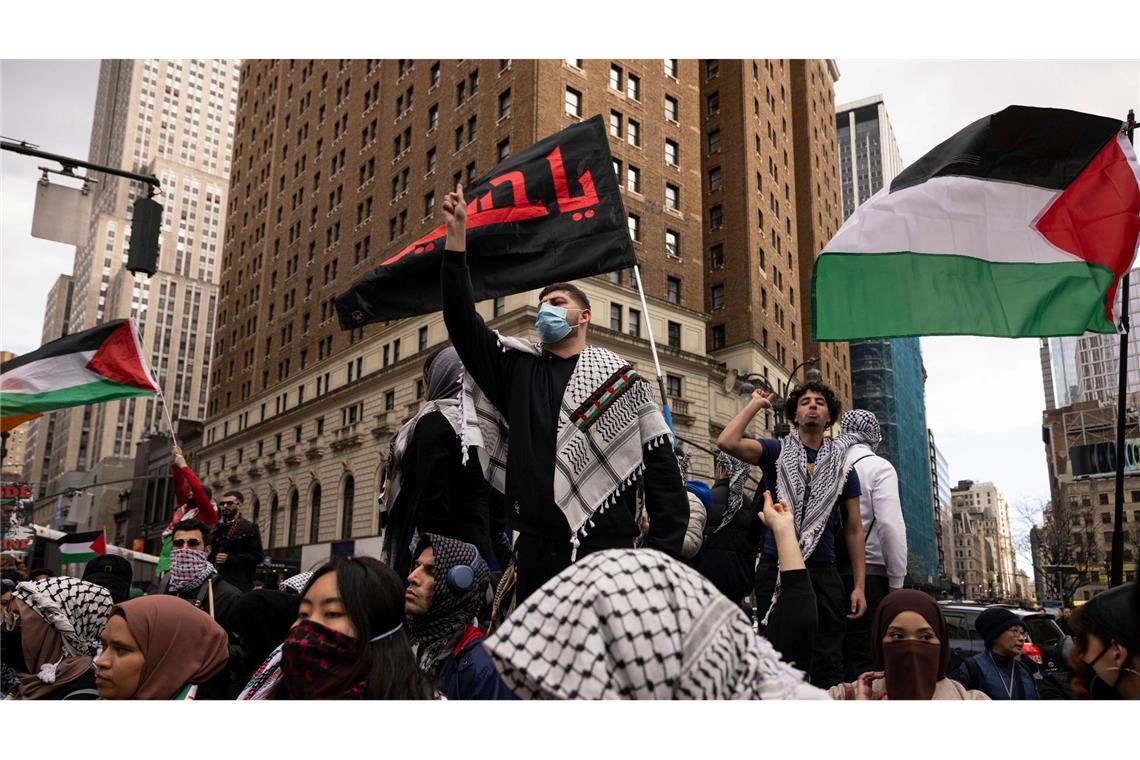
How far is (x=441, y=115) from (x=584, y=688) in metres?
45.0

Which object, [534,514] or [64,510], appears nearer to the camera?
[534,514]

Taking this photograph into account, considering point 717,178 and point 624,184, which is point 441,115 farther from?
point 717,178

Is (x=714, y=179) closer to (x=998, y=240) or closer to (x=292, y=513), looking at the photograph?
(x=292, y=513)

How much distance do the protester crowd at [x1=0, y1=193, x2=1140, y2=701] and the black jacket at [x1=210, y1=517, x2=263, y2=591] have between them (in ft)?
4.72

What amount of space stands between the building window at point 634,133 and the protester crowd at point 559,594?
119 ft

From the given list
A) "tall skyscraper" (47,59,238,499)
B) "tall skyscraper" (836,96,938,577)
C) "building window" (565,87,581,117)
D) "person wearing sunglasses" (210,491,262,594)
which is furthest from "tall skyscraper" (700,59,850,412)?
"tall skyscraper" (47,59,238,499)

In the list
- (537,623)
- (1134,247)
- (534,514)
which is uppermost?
(1134,247)

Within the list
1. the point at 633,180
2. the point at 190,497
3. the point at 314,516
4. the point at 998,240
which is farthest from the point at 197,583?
the point at 314,516

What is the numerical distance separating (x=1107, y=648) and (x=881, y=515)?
2422 millimetres

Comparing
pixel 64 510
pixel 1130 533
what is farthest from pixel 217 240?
pixel 1130 533

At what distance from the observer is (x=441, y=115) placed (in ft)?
145

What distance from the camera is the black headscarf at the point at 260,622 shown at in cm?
434

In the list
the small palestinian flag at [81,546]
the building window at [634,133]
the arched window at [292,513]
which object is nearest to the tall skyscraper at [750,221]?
the building window at [634,133]

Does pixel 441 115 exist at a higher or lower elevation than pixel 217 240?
lower
